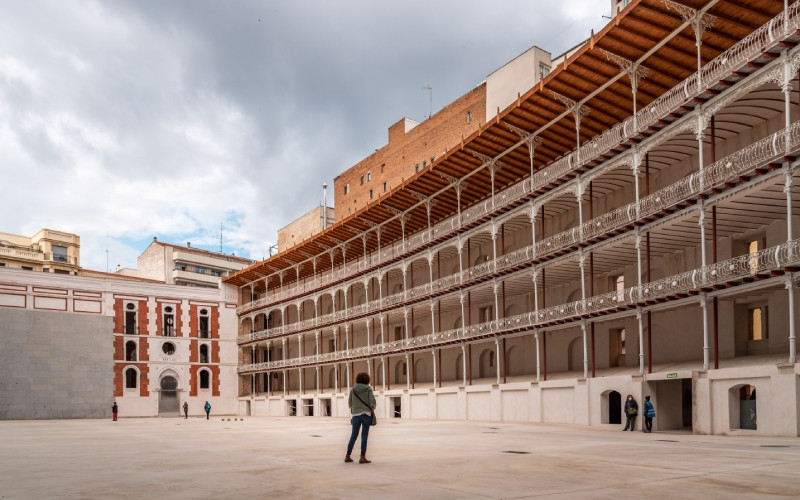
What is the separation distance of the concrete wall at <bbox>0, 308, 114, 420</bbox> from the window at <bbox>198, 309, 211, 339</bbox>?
955cm

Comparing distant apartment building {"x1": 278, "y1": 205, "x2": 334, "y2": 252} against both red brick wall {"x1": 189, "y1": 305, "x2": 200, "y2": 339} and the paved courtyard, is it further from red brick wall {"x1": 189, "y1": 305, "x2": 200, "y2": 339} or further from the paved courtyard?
the paved courtyard

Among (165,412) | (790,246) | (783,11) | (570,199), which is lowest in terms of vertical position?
(165,412)

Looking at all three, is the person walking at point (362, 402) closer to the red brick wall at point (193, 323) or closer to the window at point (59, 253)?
the red brick wall at point (193, 323)

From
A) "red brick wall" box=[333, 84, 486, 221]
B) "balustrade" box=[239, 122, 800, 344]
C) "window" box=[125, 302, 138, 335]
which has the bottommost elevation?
"window" box=[125, 302, 138, 335]

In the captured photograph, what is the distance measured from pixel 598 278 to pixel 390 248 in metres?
17.6

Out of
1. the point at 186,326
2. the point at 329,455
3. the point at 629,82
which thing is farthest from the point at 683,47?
the point at 186,326

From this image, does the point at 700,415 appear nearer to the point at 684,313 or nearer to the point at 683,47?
the point at 684,313

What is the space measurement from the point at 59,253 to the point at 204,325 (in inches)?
1188

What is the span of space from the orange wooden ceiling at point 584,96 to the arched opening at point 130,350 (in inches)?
920

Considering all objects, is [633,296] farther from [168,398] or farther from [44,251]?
[44,251]

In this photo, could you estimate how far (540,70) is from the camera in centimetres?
5078

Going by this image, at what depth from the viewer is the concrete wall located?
5056 cm

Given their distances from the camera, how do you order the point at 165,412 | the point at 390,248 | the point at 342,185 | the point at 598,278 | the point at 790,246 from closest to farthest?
the point at 790,246, the point at 598,278, the point at 390,248, the point at 165,412, the point at 342,185

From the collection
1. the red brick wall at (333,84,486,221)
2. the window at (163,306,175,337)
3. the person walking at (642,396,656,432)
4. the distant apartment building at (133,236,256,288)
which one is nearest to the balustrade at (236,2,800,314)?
the person walking at (642,396,656,432)
